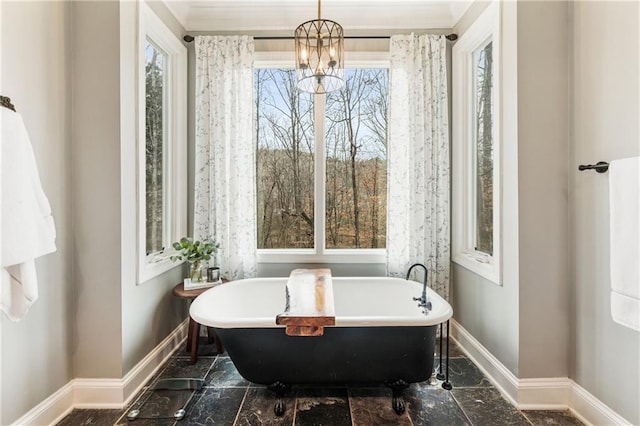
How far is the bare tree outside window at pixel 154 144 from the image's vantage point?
2443 millimetres

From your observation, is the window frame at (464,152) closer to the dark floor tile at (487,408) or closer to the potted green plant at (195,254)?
the dark floor tile at (487,408)

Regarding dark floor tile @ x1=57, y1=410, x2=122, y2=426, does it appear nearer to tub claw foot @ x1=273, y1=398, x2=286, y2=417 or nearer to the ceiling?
tub claw foot @ x1=273, y1=398, x2=286, y2=417

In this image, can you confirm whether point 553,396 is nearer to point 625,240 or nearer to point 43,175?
point 625,240

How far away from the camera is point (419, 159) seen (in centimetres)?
267

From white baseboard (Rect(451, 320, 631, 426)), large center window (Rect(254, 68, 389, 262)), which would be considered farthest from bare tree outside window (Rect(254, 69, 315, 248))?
white baseboard (Rect(451, 320, 631, 426))

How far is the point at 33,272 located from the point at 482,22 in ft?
10.2

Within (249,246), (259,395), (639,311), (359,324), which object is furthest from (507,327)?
(249,246)

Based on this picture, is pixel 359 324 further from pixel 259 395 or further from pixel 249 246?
pixel 249 246

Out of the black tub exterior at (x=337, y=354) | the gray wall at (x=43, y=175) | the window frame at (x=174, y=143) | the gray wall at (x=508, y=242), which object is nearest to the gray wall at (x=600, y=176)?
the gray wall at (x=508, y=242)

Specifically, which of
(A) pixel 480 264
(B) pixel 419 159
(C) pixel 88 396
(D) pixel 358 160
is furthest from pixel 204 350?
(B) pixel 419 159

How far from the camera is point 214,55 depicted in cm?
271

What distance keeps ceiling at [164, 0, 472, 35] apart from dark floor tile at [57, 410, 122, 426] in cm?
294

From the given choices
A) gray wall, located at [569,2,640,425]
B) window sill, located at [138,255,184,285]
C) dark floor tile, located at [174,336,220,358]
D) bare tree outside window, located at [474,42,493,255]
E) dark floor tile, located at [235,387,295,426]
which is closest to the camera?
gray wall, located at [569,2,640,425]

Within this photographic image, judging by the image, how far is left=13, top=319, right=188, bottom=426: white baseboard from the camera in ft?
5.53
